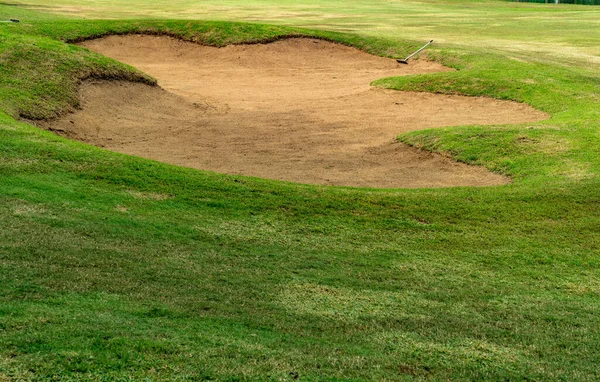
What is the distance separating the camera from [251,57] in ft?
91.5

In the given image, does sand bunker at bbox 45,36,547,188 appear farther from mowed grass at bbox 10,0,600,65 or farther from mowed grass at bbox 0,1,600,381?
mowed grass at bbox 10,0,600,65

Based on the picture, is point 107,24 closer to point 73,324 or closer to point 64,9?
point 64,9

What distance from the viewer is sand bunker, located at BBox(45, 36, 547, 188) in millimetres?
14383

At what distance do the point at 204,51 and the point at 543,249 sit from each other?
21.3m

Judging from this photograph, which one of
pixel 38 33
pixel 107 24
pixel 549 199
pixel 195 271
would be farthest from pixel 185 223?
pixel 107 24

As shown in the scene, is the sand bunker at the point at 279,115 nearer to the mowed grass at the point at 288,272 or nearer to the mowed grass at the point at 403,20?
the mowed grass at the point at 288,272

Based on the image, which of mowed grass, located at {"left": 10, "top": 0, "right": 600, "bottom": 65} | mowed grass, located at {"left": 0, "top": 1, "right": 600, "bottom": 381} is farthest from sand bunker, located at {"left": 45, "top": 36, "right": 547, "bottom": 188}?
mowed grass, located at {"left": 10, "top": 0, "right": 600, "bottom": 65}

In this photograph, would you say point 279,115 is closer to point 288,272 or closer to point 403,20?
point 288,272

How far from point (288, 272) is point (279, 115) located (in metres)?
11.4

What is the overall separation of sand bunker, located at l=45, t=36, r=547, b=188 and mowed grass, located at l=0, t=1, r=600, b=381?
1.93m

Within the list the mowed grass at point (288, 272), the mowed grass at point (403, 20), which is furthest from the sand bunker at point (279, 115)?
the mowed grass at point (403, 20)

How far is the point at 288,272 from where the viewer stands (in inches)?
321

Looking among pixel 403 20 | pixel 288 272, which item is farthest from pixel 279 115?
pixel 403 20

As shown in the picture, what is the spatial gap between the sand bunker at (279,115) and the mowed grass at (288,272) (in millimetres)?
1935
